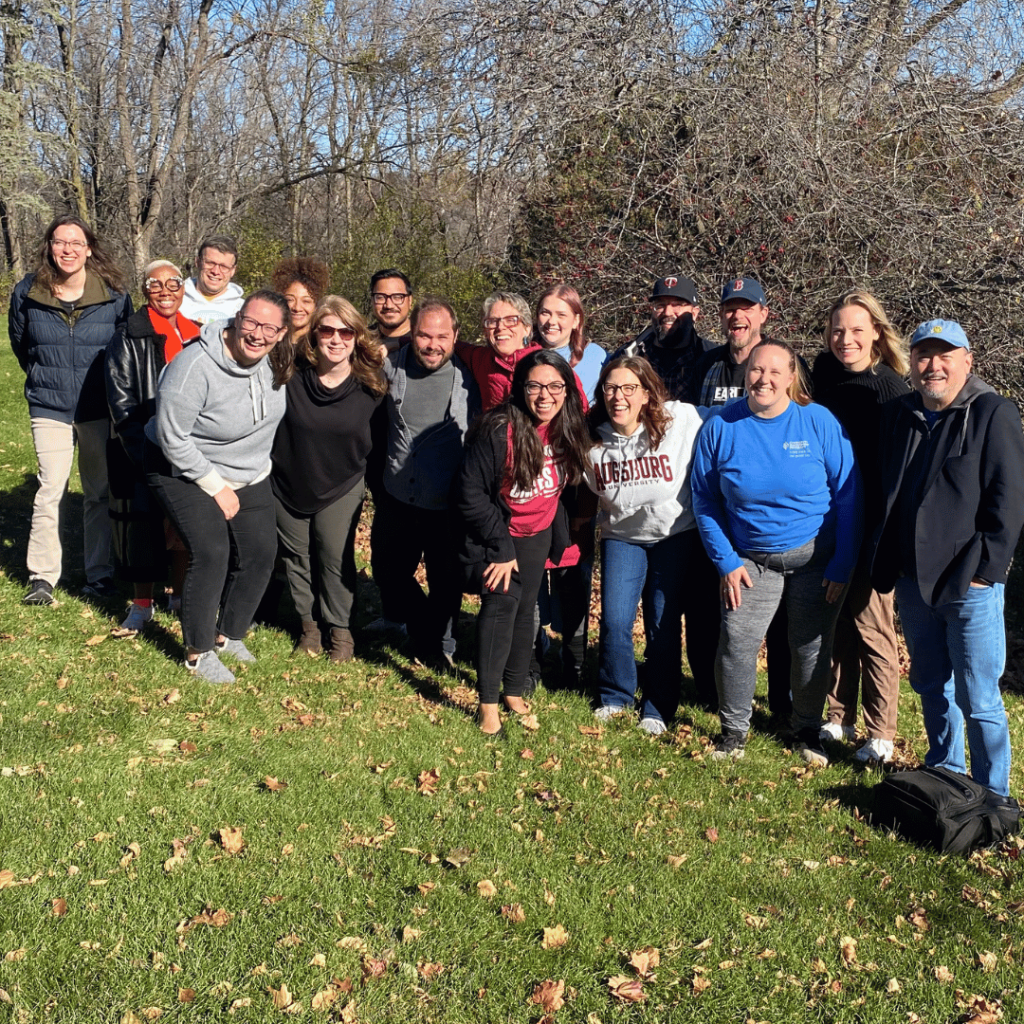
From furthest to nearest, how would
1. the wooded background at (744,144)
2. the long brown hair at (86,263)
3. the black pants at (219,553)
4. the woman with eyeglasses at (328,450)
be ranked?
the wooded background at (744,144)
the long brown hair at (86,263)
the woman with eyeglasses at (328,450)
the black pants at (219,553)

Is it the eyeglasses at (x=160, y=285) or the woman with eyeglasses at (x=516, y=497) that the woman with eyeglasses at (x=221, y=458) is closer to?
the eyeglasses at (x=160, y=285)

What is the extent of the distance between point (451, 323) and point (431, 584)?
5.36ft

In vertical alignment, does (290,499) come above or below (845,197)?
below

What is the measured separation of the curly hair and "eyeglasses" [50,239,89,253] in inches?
50.2

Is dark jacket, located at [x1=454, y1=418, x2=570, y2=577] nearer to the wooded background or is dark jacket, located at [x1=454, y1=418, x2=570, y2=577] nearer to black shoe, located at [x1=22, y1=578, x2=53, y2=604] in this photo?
black shoe, located at [x1=22, y1=578, x2=53, y2=604]

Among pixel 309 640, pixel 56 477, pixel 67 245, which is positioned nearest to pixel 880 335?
pixel 309 640

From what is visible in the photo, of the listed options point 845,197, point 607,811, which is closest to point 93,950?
point 607,811

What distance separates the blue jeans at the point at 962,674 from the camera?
4.37 meters

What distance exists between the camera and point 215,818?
4.29 metres

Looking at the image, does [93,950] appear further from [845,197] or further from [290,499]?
[845,197]

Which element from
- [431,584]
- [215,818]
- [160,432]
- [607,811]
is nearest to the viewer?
[215,818]

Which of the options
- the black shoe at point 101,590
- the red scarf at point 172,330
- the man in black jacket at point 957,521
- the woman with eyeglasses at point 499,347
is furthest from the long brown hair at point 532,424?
the black shoe at point 101,590

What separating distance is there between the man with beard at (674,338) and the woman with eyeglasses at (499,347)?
2.07ft

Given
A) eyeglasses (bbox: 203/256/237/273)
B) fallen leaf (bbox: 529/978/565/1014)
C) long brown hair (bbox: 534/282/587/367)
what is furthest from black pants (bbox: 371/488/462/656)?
fallen leaf (bbox: 529/978/565/1014)
